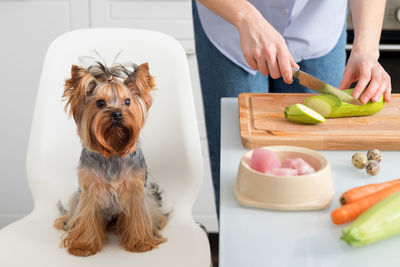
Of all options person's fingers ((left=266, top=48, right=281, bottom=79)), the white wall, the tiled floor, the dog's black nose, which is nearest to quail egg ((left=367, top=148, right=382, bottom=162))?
person's fingers ((left=266, top=48, right=281, bottom=79))

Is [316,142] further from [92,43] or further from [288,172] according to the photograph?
[92,43]

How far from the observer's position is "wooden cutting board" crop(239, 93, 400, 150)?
3.38ft

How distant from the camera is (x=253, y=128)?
Answer: 3.61ft

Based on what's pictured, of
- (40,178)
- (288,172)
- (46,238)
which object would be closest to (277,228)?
(288,172)

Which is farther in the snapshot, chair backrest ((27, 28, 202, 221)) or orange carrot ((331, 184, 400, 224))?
chair backrest ((27, 28, 202, 221))

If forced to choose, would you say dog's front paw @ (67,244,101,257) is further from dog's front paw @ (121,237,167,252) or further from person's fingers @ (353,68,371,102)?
person's fingers @ (353,68,371,102)

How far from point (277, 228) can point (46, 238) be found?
0.76 m

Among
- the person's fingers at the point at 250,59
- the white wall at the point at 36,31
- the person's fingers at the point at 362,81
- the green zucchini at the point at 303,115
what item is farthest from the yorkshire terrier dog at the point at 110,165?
the white wall at the point at 36,31

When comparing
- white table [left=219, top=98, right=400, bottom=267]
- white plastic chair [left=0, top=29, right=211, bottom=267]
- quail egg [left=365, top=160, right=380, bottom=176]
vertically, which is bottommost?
white plastic chair [left=0, top=29, right=211, bottom=267]

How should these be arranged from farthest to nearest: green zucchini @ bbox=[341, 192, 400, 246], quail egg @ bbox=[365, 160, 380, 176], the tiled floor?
the tiled floor
quail egg @ bbox=[365, 160, 380, 176]
green zucchini @ bbox=[341, 192, 400, 246]

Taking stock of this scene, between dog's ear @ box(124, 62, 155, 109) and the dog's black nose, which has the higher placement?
dog's ear @ box(124, 62, 155, 109)

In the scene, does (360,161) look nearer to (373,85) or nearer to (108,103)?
(373,85)

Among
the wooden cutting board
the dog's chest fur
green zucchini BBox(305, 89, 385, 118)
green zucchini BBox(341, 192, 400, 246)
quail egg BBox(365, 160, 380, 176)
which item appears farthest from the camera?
the dog's chest fur

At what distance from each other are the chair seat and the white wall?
1068 mm
